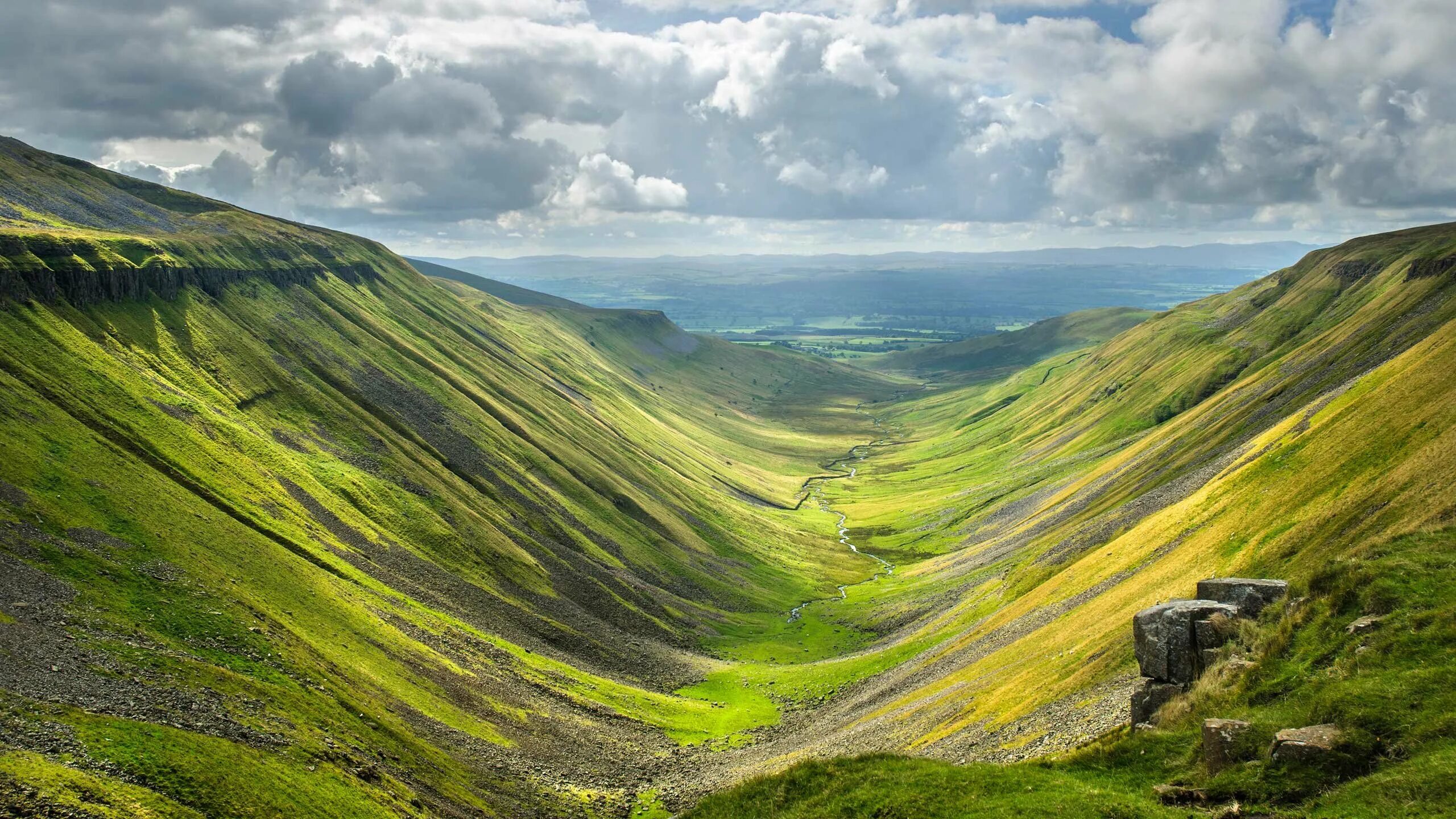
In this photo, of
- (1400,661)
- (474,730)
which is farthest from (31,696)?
(1400,661)

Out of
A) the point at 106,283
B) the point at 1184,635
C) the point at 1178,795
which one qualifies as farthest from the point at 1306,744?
the point at 106,283

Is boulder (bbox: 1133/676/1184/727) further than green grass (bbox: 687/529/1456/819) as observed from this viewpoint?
Yes

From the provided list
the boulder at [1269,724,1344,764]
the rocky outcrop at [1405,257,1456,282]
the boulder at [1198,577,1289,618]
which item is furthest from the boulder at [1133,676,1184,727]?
the rocky outcrop at [1405,257,1456,282]

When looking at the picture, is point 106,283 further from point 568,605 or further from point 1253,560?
point 1253,560

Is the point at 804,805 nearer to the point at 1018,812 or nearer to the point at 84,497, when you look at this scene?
the point at 1018,812

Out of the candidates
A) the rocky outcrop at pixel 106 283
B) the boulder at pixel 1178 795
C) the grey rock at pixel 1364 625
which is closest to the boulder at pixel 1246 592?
the grey rock at pixel 1364 625

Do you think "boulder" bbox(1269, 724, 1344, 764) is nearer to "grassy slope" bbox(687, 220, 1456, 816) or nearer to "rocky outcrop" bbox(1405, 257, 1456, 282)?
"grassy slope" bbox(687, 220, 1456, 816)
